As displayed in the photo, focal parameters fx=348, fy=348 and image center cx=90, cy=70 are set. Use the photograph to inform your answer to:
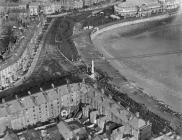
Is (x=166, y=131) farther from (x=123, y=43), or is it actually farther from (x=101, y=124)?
(x=123, y=43)

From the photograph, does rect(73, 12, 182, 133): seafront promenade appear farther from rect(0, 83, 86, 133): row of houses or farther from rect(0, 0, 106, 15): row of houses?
rect(0, 0, 106, 15): row of houses

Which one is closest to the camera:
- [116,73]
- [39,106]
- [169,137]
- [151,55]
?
[169,137]

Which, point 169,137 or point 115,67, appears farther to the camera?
point 115,67

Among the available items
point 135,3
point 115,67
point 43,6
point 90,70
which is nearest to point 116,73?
point 115,67

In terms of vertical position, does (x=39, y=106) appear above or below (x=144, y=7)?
below

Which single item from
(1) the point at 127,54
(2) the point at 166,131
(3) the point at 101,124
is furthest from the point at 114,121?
(1) the point at 127,54

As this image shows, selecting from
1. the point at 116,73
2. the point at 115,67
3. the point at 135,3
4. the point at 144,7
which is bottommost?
the point at 116,73

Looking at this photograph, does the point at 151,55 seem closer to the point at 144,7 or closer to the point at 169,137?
the point at 169,137

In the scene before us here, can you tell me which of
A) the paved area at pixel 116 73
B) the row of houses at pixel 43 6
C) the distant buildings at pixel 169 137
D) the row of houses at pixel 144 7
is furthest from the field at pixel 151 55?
the row of houses at pixel 43 6

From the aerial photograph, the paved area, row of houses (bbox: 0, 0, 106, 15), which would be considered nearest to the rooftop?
the aerial photograph
